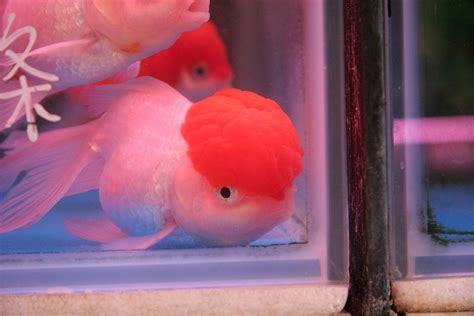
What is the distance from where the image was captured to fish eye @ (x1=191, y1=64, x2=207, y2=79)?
1.10 m

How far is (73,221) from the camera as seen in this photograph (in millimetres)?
1127

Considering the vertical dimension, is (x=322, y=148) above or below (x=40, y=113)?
below

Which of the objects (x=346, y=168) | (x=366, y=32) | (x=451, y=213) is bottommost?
(x=451, y=213)

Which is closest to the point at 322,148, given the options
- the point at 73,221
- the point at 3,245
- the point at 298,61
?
the point at 298,61

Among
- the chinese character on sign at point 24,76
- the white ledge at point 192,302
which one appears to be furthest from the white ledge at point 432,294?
the chinese character on sign at point 24,76

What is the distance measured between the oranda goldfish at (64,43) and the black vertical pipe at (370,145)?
0.33 m

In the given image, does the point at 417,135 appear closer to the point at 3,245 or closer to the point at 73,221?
the point at 73,221

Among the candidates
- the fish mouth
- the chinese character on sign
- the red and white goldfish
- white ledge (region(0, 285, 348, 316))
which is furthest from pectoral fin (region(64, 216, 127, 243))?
the fish mouth

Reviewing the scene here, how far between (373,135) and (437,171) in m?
0.19

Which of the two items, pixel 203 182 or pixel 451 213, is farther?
pixel 451 213

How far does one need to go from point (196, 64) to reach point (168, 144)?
18 centimetres

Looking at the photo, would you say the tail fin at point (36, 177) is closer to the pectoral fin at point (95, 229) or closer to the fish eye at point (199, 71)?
the pectoral fin at point (95, 229)

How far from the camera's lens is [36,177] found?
1.15 m

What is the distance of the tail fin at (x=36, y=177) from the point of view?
1.13 meters
